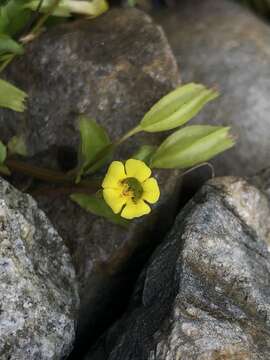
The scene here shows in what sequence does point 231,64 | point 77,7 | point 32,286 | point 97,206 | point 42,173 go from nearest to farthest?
point 32,286
point 97,206
point 42,173
point 77,7
point 231,64

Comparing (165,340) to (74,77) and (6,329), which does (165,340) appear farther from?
(74,77)

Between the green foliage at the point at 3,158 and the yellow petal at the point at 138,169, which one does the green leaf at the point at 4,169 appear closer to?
the green foliage at the point at 3,158

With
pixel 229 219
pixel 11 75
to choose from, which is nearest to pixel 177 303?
pixel 229 219

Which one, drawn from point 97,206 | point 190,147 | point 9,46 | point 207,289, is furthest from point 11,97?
point 207,289

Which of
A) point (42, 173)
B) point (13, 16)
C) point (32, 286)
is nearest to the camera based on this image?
point (32, 286)

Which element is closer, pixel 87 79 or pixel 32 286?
pixel 32 286

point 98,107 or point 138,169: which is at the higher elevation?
point 138,169

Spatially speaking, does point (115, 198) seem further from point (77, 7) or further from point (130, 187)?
point (77, 7)
